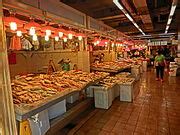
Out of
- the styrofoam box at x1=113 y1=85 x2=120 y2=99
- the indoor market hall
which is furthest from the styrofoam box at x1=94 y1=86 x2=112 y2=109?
the styrofoam box at x1=113 y1=85 x2=120 y2=99

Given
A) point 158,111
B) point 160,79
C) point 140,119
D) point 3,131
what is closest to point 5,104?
point 3,131

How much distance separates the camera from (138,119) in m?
5.30

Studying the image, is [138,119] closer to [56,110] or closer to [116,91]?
[56,110]

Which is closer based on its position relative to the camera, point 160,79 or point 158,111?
point 158,111

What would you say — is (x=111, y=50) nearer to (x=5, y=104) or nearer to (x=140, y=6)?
(x=140, y=6)

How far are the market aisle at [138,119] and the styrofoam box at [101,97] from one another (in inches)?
9.2

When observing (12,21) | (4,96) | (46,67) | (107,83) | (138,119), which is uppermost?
(12,21)

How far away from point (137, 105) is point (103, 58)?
7.29m

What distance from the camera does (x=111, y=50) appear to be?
1412 cm

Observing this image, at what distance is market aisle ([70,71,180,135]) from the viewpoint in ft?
15.1

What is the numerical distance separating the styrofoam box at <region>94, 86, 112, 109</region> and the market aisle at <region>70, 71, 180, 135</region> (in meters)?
0.23

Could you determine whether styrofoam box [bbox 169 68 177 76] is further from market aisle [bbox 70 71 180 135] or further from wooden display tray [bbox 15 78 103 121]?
wooden display tray [bbox 15 78 103 121]

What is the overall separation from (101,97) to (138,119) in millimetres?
1522

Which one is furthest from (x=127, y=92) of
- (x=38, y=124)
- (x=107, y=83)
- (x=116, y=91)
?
(x=38, y=124)
